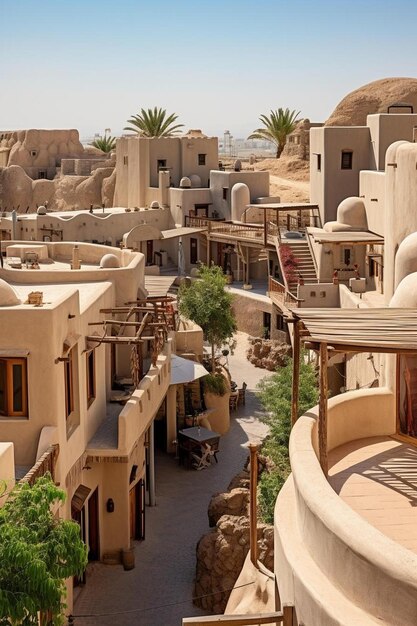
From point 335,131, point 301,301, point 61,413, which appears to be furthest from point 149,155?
point 61,413

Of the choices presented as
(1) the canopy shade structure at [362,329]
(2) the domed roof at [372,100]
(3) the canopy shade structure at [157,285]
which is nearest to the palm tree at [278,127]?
(2) the domed roof at [372,100]

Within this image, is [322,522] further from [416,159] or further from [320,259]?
[320,259]

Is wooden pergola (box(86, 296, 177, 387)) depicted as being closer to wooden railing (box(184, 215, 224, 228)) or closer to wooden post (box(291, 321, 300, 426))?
wooden post (box(291, 321, 300, 426))

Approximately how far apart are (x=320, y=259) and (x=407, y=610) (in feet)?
94.7

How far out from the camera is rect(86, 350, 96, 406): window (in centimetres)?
1886

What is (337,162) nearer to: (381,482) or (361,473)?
(361,473)

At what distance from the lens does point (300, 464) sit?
808 cm

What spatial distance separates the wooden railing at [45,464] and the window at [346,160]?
2615 cm

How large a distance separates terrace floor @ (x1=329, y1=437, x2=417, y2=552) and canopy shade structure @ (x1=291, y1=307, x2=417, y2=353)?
1.24 m

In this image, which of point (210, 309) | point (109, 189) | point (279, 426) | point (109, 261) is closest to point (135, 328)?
point (109, 261)

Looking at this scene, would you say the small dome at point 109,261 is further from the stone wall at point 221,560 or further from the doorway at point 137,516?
the stone wall at point 221,560

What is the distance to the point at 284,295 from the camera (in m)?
33.5

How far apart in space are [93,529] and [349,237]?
53.8ft

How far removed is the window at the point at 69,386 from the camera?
1691cm
